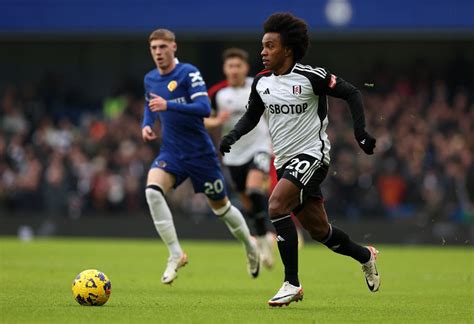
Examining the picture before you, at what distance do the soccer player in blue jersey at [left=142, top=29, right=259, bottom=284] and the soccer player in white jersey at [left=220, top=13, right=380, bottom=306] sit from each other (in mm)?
2214

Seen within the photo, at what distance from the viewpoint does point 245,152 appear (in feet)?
48.7

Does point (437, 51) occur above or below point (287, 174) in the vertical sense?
below

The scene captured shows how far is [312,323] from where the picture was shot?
7828mm

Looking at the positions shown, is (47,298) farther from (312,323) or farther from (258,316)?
(312,323)

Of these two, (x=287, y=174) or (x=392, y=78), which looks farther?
(x=392, y=78)

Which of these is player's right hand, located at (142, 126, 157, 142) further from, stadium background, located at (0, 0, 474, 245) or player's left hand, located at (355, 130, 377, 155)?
stadium background, located at (0, 0, 474, 245)

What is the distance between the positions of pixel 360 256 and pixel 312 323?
2.02 meters

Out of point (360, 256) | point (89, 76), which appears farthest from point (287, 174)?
point (89, 76)

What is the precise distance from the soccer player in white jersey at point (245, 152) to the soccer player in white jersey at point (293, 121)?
204 inches

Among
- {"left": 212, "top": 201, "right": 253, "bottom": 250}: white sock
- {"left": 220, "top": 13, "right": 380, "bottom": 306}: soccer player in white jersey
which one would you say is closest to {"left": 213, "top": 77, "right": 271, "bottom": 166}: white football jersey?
{"left": 212, "top": 201, "right": 253, "bottom": 250}: white sock

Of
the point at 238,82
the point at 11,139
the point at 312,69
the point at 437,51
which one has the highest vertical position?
the point at 312,69

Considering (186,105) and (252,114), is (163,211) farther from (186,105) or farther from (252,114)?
(252,114)

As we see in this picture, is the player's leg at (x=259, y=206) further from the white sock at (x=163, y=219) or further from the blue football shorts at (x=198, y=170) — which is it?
the white sock at (x=163, y=219)

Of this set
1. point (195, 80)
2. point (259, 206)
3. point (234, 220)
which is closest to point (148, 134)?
point (195, 80)
